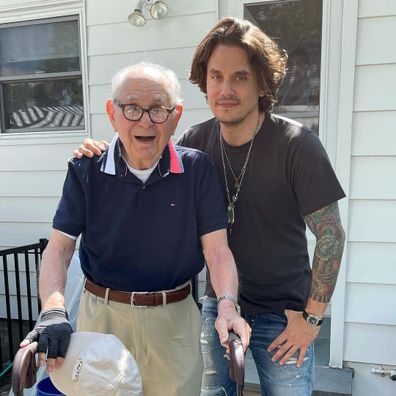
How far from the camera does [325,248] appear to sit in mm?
1613

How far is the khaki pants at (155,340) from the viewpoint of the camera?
152 cm

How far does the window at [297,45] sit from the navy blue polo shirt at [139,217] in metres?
1.71

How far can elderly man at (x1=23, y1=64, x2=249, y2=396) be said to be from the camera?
1.47 m

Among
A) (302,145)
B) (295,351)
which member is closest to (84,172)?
(302,145)

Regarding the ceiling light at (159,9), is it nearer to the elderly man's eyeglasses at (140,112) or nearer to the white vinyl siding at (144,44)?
the white vinyl siding at (144,44)

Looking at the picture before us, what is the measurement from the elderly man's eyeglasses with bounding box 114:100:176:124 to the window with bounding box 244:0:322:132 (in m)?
1.71

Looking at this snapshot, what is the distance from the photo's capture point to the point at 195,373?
5.14 ft

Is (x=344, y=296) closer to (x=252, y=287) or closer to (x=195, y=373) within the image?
(x=252, y=287)

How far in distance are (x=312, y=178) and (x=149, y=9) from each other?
6.77 feet

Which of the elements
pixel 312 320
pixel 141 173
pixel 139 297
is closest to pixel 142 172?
pixel 141 173

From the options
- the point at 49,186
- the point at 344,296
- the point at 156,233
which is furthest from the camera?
the point at 49,186

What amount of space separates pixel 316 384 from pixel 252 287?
133 centimetres

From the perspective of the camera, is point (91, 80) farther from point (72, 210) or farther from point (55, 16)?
point (72, 210)

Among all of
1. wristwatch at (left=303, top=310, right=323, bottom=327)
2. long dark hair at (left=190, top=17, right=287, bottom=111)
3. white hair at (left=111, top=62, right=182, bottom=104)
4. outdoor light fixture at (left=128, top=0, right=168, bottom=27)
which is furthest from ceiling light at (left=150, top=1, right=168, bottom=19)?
wristwatch at (left=303, top=310, right=323, bottom=327)
